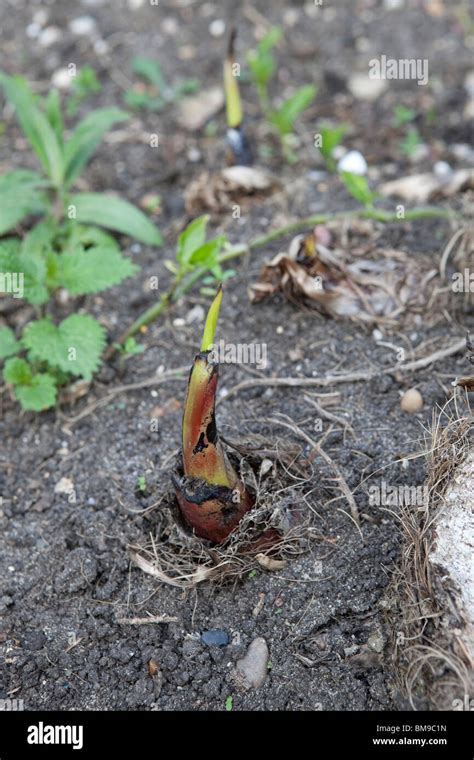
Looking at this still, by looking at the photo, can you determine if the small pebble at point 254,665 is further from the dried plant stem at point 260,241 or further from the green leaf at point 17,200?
the green leaf at point 17,200

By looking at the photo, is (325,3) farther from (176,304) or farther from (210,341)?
(210,341)

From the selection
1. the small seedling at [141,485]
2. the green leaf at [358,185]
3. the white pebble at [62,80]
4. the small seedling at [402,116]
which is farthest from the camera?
the white pebble at [62,80]

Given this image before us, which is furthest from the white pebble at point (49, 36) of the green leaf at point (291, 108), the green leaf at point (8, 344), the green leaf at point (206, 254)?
the green leaf at point (206, 254)

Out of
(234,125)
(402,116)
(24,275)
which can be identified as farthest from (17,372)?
(402,116)

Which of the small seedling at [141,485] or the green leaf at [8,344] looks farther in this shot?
the green leaf at [8,344]

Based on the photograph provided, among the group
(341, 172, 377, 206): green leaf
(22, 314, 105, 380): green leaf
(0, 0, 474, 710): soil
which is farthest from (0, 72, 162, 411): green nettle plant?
(341, 172, 377, 206): green leaf

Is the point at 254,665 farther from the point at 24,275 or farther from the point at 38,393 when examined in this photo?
the point at 24,275

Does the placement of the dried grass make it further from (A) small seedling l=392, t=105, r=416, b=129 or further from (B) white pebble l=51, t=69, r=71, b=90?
(B) white pebble l=51, t=69, r=71, b=90
